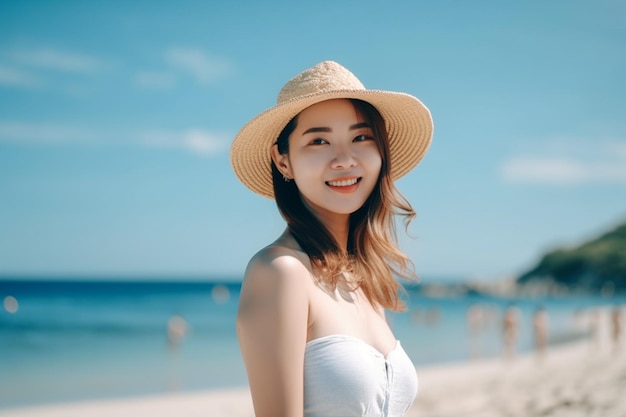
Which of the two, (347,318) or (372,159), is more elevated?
(372,159)

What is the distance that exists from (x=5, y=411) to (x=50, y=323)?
2841cm

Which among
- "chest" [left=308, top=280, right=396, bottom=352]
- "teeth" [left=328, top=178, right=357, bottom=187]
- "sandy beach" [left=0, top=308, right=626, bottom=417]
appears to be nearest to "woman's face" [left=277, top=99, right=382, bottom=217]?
"teeth" [left=328, top=178, right=357, bottom=187]

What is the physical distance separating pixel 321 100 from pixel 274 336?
76 cm

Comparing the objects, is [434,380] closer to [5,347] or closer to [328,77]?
[328,77]

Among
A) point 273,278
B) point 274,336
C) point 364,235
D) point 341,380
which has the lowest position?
point 341,380

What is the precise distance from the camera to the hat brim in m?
2.06

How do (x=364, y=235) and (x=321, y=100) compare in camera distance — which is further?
(x=364, y=235)

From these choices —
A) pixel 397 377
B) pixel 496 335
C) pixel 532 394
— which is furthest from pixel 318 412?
pixel 496 335

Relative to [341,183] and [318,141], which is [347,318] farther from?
[318,141]

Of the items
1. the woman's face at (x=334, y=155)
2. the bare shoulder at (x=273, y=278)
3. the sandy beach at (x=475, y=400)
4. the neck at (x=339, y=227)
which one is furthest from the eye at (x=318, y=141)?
the sandy beach at (x=475, y=400)

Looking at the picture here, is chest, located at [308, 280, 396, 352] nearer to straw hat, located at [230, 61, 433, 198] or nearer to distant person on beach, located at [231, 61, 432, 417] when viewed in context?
distant person on beach, located at [231, 61, 432, 417]

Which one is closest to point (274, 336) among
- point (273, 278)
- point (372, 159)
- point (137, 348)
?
point (273, 278)

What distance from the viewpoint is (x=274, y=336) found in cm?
169

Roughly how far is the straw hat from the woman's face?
5 cm
